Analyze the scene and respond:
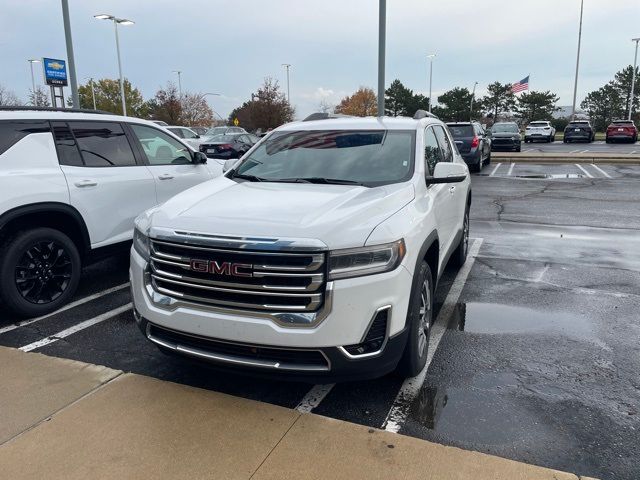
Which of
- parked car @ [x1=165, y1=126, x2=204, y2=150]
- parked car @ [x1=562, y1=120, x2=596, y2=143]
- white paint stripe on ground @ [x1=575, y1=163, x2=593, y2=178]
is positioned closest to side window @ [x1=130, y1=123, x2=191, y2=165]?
white paint stripe on ground @ [x1=575, y1=163, x2=593, y2=178]

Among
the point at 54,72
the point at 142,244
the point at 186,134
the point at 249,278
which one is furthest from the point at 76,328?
the point at 186,134

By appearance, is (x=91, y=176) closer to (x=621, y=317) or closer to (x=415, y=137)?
(x=415, y=137)

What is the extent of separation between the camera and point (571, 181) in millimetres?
15477

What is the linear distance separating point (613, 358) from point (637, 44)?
59.9m

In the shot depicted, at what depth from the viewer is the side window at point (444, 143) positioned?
5.44 m

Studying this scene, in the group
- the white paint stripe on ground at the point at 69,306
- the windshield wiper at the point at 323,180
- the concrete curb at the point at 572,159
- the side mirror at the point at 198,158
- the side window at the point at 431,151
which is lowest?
the white paint stripe on ground at the point at 69,306

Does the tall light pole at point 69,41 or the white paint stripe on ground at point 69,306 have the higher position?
the tall light pole at point 69,41

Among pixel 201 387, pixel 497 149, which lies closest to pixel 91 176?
pixel 201 387

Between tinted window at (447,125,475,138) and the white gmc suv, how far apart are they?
1405 cm

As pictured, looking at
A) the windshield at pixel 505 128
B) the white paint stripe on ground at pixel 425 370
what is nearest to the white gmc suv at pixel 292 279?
the white paint stripe on ground at pixel 425 370

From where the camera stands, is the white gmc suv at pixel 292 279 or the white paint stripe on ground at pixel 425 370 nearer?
the white gmc suv at pixel 292 279

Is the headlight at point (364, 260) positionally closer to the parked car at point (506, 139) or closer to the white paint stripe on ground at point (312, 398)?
the white paint stripe on ground at point (312, 398)

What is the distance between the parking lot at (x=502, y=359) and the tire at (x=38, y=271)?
0.17 m

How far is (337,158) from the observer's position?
4.45m
